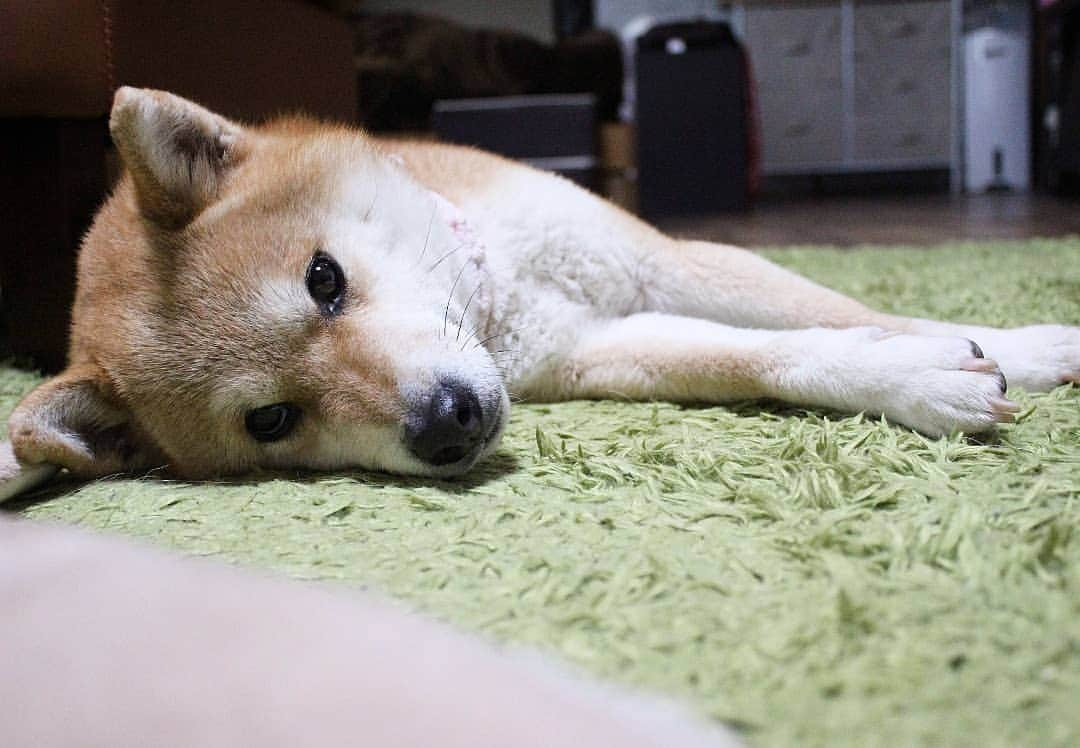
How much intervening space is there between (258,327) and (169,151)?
1.03 ft

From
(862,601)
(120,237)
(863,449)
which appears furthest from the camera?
(120,237)

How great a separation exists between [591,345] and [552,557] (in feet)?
2.41

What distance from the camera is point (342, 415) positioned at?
3.99 ft

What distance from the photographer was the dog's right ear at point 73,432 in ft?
4.18

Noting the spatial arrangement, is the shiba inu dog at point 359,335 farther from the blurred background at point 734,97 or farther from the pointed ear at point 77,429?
the blurred background at point 734,97

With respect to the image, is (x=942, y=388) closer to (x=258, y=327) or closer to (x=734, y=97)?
(x=258, y=327)

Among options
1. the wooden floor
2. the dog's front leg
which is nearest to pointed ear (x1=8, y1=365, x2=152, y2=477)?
the dog's front leg

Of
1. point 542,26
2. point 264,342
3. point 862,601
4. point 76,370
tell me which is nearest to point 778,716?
point 862,601

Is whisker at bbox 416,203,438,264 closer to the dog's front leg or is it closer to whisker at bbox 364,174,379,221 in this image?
whisker at bbox 364,174,379,221

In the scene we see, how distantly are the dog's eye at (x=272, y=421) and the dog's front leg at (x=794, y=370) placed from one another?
482 millimetres

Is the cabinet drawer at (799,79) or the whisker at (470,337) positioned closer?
the whisker at (470,337)

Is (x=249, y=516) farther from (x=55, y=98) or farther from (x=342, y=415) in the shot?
(x=55, y=98)

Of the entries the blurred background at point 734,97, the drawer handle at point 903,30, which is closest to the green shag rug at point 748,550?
the blurred background at point 734,97

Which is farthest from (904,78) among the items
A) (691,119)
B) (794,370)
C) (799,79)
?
(794,370)
